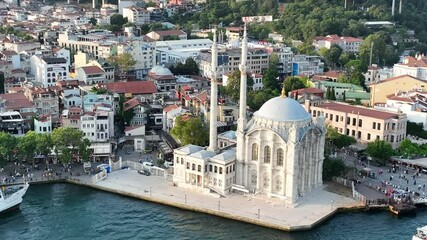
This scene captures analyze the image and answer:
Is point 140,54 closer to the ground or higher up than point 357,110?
higher up

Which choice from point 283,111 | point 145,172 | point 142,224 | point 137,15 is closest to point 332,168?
point 283,111

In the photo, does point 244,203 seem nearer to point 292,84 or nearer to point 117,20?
point 292,84

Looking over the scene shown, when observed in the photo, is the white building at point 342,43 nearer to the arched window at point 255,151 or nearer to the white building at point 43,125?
the white building at point 43,125

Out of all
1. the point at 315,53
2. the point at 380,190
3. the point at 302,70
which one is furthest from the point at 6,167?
the point at 315,53

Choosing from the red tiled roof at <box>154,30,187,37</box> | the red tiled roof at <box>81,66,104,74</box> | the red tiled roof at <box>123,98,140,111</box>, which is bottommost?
the red tiled roof at <box>123,98,140,111</box>

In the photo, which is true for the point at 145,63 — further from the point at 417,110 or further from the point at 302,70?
the point at 417,110

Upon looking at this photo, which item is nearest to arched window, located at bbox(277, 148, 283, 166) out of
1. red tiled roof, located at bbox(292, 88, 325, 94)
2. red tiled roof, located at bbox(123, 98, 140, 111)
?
red tiled roof, located at bbox(123, 98, 140, 111)

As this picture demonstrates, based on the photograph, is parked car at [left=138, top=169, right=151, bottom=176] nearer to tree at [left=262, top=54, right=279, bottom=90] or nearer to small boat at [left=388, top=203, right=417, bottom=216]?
small boat at [left=388, top=203, right=417, bottom=216]
